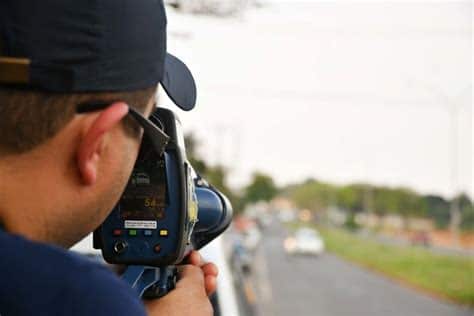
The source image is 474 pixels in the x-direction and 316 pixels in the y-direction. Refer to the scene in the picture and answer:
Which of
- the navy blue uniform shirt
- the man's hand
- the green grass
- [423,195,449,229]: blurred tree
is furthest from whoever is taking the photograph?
[423,195,449,229]: blurred tree

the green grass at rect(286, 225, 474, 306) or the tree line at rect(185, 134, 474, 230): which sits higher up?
the green grass at rect(286, 225, 474, 306)

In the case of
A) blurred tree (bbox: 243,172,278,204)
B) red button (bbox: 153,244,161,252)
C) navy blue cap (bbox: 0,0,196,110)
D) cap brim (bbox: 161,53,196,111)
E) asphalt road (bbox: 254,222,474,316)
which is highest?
navy blue cap (bbox: 0,0,196,110)

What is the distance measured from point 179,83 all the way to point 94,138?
246mm

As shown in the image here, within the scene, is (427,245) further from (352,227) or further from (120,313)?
(120,313)

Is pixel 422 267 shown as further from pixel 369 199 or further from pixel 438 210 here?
pixel 438 210

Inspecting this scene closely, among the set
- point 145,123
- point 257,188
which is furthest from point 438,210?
point 145,123

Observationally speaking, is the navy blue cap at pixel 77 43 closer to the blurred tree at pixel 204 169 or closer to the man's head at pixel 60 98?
the man's head at pixel 60 98

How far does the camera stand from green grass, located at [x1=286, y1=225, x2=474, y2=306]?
32.6 m

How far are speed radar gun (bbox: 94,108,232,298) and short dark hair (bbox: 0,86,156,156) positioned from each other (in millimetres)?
196

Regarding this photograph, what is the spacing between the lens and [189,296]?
99 cm

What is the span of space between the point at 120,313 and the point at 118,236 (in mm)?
273

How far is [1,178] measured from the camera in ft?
2.60

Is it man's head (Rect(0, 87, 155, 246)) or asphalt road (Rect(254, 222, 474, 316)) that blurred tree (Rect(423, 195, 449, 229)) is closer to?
asphalt road (Rect(254, 222, 474, 316))

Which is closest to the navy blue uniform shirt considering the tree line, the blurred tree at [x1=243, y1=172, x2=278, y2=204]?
the tree line
